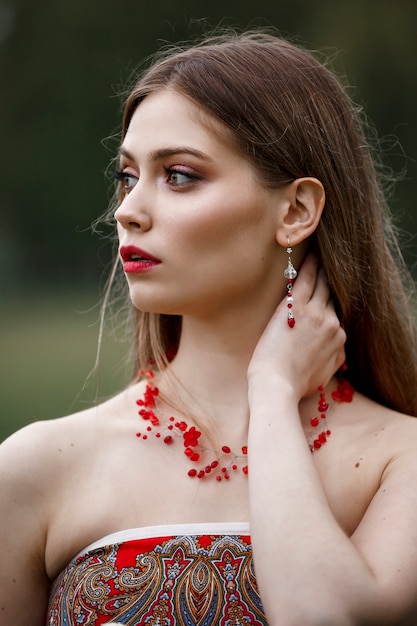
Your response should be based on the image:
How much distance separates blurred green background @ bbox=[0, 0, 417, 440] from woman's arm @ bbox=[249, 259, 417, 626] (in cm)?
825

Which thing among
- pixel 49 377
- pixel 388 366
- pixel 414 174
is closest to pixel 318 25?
pixel 414 174

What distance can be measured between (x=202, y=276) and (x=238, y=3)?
44.1ft

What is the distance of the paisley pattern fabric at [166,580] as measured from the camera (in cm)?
221

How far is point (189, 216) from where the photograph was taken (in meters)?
2.33

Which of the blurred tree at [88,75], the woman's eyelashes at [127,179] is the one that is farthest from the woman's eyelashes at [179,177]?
the blurred tree at [88,75]

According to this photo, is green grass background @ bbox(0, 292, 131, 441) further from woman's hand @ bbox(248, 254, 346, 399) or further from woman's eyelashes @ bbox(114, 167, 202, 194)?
woman's eyelashes @ bbox(114, 167, 202, 194)

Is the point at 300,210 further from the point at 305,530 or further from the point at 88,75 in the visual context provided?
the point at 88,75

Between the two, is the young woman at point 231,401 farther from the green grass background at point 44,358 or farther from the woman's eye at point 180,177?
the green grass background at point 44,358

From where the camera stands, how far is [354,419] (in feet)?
8.28

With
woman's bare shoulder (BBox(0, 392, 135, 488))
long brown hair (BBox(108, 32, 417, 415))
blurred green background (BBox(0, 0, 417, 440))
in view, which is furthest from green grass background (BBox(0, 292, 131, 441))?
woman's bare shoulder (BBox(0, 392, 135, 488))

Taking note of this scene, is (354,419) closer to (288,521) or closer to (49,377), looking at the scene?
(288,521)

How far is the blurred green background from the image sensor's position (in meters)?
11.6

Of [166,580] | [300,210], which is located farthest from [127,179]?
[166,580]

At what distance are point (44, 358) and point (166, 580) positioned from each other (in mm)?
7615
